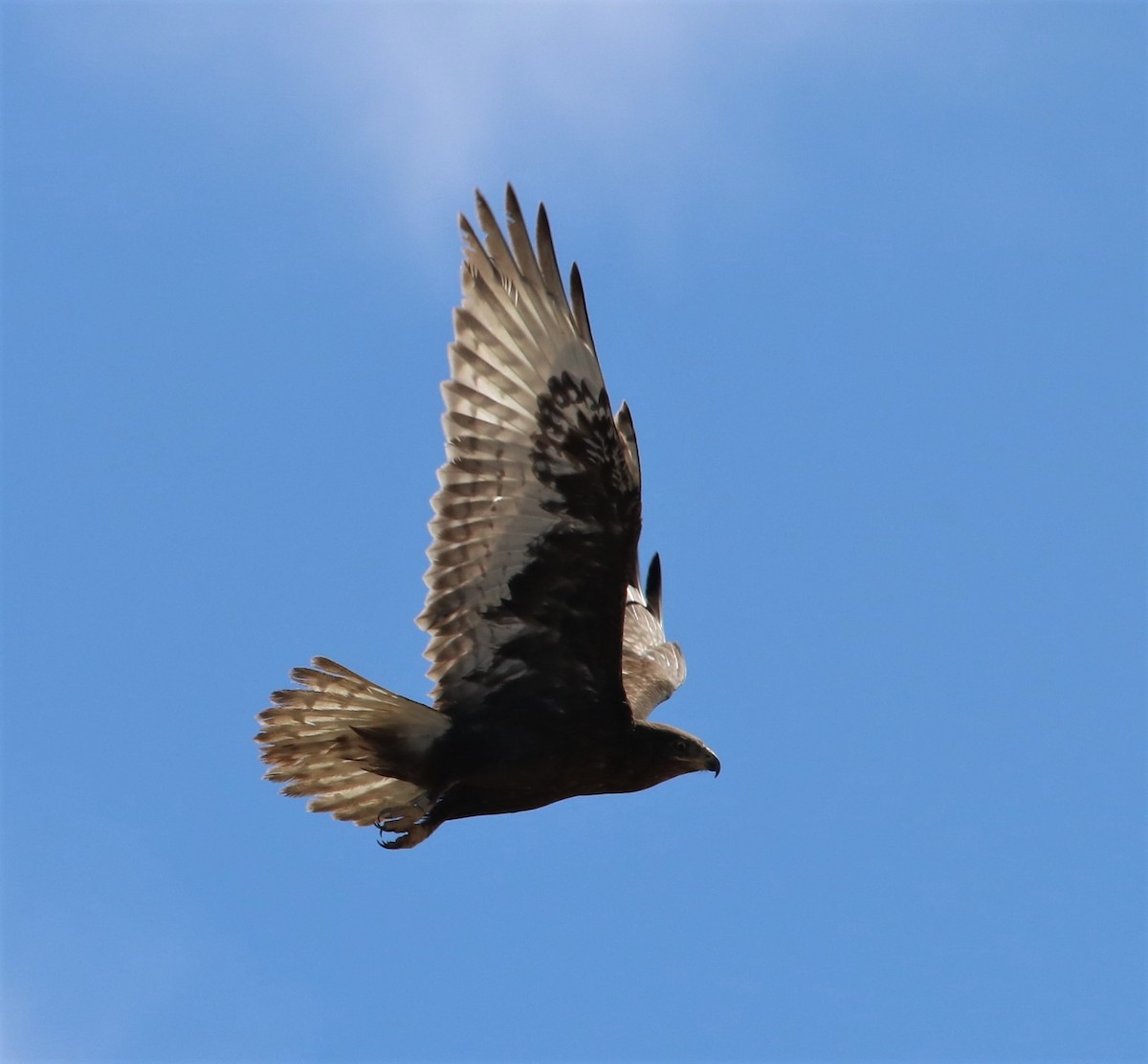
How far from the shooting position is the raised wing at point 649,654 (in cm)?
1209

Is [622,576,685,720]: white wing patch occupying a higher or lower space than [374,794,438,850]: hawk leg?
higher

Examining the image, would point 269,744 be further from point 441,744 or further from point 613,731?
point 613,731

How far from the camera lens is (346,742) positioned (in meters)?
10.5

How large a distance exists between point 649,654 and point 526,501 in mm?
2928

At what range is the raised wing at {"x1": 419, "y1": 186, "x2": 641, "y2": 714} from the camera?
9992 mm

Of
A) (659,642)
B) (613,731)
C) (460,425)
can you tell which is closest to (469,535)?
(460,425)

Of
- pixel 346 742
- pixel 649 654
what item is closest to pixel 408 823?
pixel 346 742

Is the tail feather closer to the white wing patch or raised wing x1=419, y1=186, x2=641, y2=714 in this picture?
raised wing x1=419, y1=186, x2=641, y2=714

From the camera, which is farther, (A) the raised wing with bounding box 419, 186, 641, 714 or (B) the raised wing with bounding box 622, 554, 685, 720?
(B) the raised wing with bounding box 622, 554, 685, 720

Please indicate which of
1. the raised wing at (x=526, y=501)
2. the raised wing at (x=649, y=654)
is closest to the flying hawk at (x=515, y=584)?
the raised wing at (x=526, y=501)

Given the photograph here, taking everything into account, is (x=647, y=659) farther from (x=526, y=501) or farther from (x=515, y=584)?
(x=526, y=501)

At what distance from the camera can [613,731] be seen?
1037cm

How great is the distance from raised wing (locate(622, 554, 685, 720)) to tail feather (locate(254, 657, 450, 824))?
1.75 metres

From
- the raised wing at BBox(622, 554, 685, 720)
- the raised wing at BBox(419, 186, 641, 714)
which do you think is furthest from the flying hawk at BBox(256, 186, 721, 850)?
the raised wing at BBox(622, 554, 685, 720)
